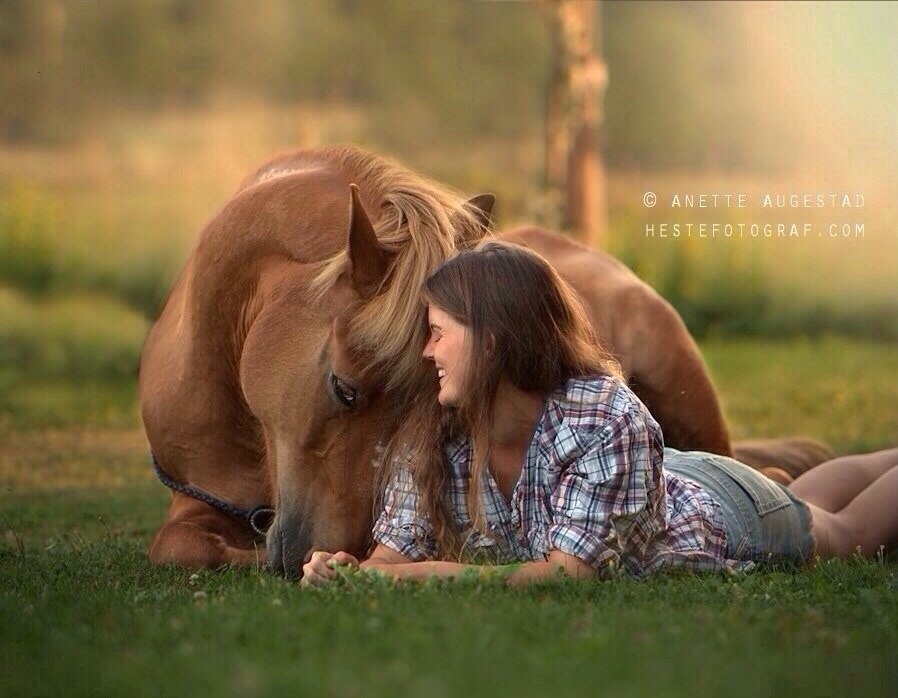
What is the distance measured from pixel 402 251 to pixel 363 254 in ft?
0.48

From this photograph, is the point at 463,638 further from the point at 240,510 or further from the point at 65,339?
the point at 65,339

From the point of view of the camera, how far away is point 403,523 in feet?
12.3

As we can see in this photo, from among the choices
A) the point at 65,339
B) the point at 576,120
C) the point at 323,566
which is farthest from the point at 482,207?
the point at 576,120

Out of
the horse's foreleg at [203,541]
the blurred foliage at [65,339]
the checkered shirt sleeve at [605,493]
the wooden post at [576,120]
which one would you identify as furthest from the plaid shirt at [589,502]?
the wooden post at [576,120]

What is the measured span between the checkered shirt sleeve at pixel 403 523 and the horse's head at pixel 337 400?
0.32 ft

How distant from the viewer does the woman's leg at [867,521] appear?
4.64 meters

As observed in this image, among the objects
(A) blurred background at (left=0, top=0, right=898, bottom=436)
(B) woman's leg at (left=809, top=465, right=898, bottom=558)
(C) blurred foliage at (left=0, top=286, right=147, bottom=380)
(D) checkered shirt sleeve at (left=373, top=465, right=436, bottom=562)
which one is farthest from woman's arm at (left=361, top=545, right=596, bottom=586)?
(C) blurred foliage at (left=0, top=286, right=147, bottom=380)

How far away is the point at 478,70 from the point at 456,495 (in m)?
10.3

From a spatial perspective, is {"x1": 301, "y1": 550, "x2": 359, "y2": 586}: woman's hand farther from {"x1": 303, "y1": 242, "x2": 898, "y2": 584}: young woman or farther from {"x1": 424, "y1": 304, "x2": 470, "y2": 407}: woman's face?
{"x1": 424, "y1": 304, "x2": 470, "y2": 407}: woman's face

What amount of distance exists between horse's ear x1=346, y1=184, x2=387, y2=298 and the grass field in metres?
0.97

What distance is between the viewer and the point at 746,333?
12.6 m

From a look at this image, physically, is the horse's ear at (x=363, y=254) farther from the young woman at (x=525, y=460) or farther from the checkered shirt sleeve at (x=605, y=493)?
the checkered shirt sleeve at (x=605, y=493)

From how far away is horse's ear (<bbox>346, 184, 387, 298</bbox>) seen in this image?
3.81 metres

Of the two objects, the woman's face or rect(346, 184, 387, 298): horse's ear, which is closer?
the woman's face
